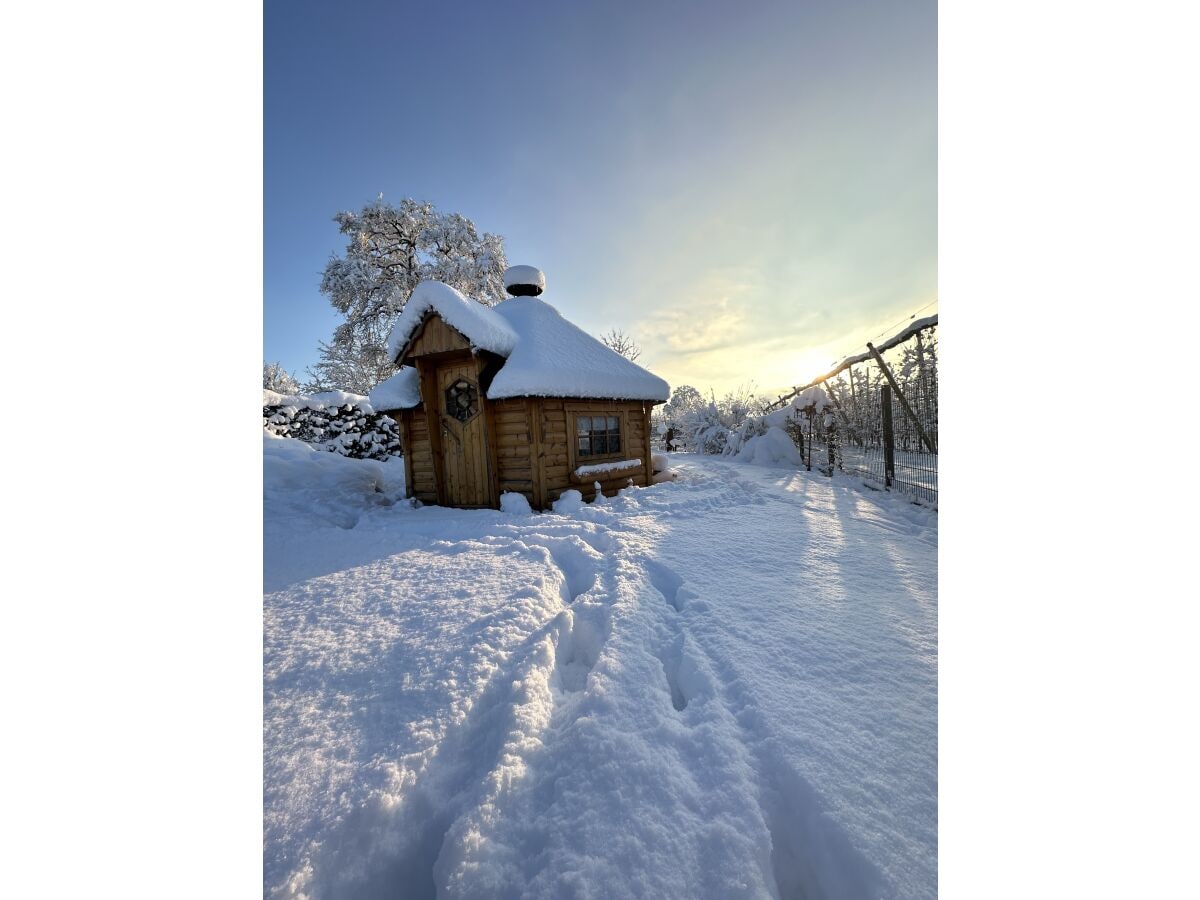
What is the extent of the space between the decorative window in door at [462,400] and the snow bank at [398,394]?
0.76 m

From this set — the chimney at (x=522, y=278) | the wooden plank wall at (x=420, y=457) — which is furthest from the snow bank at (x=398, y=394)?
the chimney at (x=522, y=278)

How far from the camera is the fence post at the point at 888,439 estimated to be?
6793 mm

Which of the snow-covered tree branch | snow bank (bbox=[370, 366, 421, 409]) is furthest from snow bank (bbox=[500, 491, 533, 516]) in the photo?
the snow-covered tree branch

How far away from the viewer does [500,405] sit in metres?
6.74

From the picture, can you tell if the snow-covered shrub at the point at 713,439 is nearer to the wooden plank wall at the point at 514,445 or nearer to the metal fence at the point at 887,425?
the metal fence at the point at 887,425

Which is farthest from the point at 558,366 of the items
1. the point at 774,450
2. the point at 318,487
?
the point at 774,450
